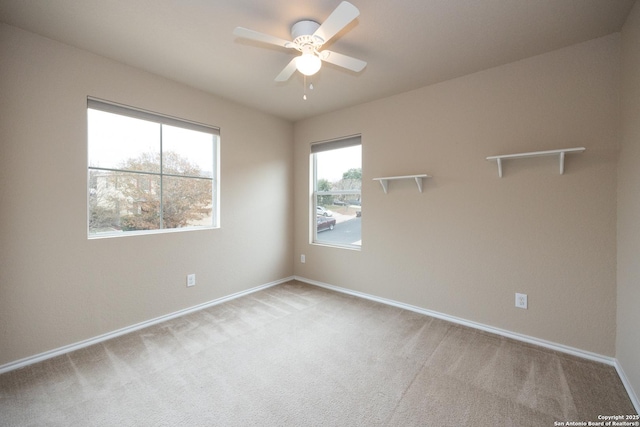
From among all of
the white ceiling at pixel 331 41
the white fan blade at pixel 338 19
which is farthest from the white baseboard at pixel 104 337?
the white fan blade at pixel 338 19

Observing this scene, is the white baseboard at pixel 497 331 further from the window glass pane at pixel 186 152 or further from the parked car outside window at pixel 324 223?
the window glass pane at pixel 186 152

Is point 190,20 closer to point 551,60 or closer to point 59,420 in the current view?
point 59,420

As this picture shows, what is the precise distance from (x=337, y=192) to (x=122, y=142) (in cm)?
247

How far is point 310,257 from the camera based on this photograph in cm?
404

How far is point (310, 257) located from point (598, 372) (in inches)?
119

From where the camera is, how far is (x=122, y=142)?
2539 millimetres

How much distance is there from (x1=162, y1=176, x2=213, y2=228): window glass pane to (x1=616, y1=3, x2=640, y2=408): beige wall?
3636 millimetres

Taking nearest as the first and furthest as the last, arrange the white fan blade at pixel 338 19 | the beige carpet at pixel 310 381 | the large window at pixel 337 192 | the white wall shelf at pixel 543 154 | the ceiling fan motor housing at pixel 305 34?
1. the white fan blade at pixel 338 19
2. the beige carpet at pixel 310 381
3. the ceiling fan motor housing at pixel 305 34
4. the white wall shelf at pixel 543 154
5. the large window at pixel 337 192

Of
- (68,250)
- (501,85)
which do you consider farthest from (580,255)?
(68,250)

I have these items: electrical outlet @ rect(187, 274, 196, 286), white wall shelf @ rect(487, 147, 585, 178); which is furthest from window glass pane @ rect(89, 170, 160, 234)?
white wall shelf @ rect(487, 147, 585, 178)

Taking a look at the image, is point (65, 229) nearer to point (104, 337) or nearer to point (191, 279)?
point (104, 337)

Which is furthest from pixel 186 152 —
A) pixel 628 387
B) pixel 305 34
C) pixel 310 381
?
pixel 628 387

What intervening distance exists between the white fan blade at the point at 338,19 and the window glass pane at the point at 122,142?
79.3 inches

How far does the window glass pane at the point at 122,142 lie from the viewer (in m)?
2.38
